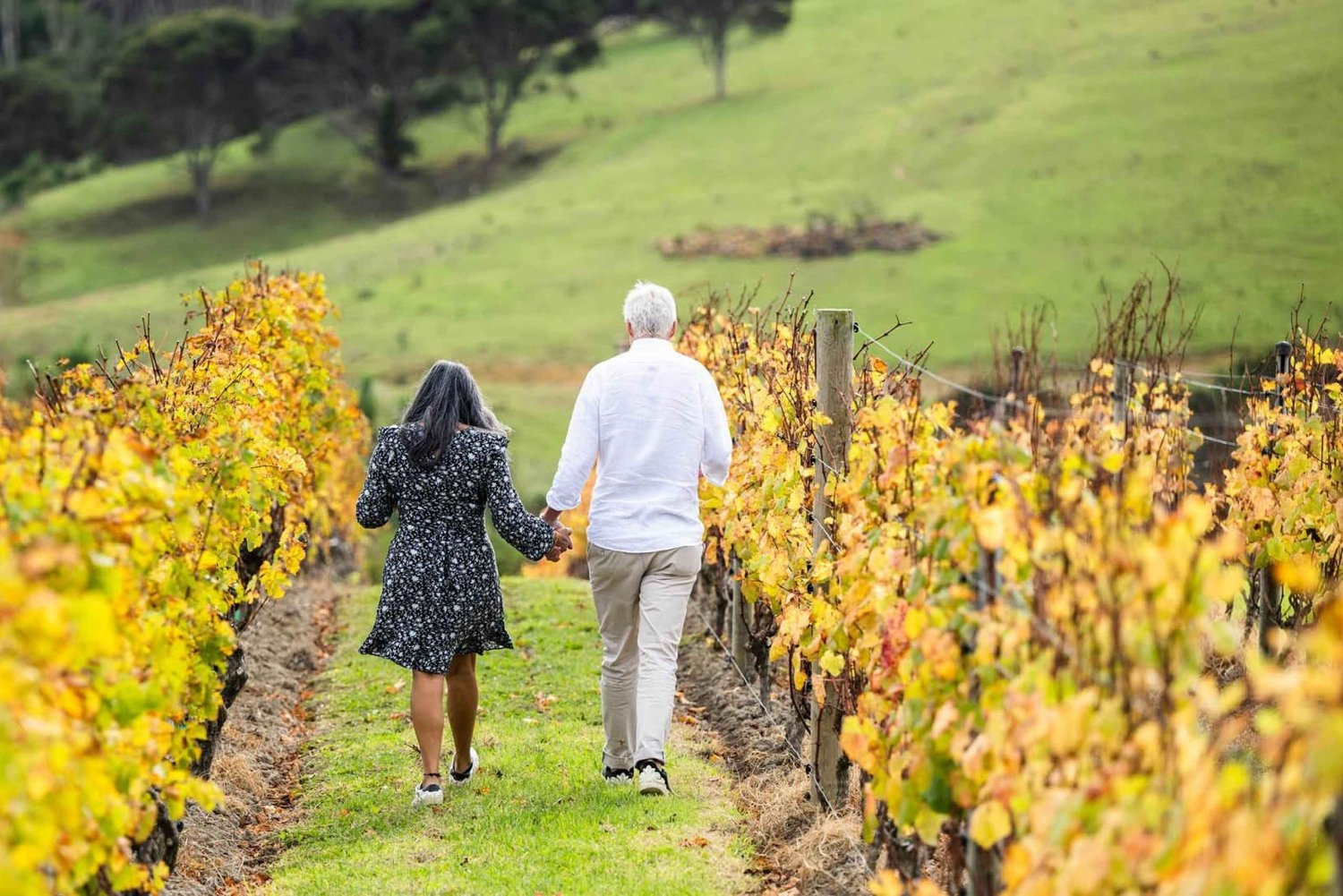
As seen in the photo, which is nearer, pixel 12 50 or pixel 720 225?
pixel 720 225

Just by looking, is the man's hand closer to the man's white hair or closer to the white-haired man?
the white-haired man

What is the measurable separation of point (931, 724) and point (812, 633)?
2.16 meters

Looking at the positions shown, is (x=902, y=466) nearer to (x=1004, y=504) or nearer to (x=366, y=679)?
(x=1004, y=504)

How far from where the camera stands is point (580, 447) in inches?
250

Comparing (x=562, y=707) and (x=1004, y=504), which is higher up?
(x=1004, y=504)

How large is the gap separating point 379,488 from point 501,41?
48525 mm

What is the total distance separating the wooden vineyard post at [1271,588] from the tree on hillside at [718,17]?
47.0 meters

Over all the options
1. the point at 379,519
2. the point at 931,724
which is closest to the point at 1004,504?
the point at 931,724

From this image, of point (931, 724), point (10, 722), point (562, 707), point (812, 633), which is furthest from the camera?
point (562, 707)

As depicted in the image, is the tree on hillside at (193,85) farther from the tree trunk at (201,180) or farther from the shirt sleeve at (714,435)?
the shirt sleeve at (714,435)

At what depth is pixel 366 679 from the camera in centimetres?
939

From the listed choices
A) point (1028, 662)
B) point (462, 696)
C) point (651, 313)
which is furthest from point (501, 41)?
point (1028, 662)

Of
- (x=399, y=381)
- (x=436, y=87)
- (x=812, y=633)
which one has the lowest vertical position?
(x=399, y=381)

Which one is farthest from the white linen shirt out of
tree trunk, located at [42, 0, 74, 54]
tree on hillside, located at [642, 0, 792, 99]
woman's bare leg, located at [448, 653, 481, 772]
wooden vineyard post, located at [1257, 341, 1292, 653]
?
tree trunk, located at [42, 0, 74, 54]
